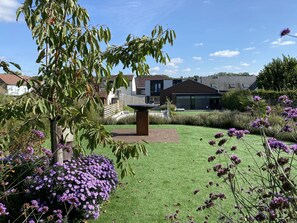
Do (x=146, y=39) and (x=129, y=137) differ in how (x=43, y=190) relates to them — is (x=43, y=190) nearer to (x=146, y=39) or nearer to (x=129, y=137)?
(x=146, y=39)

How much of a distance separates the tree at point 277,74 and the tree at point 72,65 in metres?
32.4

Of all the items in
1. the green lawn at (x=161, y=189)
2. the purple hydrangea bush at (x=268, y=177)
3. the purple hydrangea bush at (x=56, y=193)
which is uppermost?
the purple hydrangea bush at (x=268, y=177)

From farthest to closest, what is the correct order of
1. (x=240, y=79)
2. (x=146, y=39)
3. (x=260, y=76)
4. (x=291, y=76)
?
1. (x=240, y=79)
2. (x=260, y=76)
3. (x=291, y=76)
4. (x=146, y=39)

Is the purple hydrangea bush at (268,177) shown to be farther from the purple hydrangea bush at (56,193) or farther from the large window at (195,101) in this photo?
the large window at (195,101)

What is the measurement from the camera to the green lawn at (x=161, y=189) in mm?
3883

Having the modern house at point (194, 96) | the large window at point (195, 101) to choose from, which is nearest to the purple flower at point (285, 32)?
the modern house at point (194, 96)

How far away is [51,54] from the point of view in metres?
3.53

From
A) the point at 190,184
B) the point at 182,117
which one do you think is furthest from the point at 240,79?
the point at 190,184

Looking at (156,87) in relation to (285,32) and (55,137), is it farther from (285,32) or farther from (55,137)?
(285,32)

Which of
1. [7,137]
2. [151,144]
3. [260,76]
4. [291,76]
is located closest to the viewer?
[7,137]

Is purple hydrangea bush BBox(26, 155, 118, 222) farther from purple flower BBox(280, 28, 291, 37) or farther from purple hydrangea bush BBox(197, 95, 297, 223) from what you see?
purple flower BBox(280, 28, 291, 37)

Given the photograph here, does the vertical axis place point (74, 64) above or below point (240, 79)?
below

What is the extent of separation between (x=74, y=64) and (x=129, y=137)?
825cm

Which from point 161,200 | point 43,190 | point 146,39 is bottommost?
point 161,200
